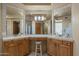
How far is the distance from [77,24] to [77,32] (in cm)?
20

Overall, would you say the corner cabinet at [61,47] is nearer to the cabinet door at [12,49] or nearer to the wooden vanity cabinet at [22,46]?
the wooden vanity cabinet at [22,46]

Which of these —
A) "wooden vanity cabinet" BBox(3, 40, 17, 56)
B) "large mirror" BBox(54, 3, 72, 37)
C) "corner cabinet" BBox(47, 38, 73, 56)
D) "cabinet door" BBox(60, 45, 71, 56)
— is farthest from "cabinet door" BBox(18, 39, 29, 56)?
"cabinet door" BBox(60, 45, 71, 56)

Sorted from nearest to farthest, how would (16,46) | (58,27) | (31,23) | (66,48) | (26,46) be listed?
(66,48), (16,46), (58,27), (26,46), (31,23)

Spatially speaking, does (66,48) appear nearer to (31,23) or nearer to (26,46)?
(26,46)

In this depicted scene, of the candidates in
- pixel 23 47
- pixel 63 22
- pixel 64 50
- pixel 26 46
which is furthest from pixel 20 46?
pixel 63 22

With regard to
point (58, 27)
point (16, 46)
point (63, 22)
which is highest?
point (63, 22)

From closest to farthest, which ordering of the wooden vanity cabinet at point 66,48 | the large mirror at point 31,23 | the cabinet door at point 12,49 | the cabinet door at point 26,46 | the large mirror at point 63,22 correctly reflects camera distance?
the wooden vanity cabinet at point 66,48
the cabinet door at point 12,49
the large mirror at point 63,22
the cabinet door at point 26,46
the large mirror at point 31,23

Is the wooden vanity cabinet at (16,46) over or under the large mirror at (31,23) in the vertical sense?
under

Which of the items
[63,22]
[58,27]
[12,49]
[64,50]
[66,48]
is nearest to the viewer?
[66,48]

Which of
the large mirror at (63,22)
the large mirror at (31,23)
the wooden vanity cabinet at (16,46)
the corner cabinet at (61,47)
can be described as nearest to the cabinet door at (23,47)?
the wooden vanity cabinet at (16,46)

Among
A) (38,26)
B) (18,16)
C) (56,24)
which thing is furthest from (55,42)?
(18,16)

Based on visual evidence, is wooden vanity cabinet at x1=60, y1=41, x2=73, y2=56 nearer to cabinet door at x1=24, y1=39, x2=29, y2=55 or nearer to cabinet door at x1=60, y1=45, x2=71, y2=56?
cabinet door at x1=60, y1=45, x2=71, y2=56

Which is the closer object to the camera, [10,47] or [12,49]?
[10,47]

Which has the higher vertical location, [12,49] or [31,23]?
[31,23]
